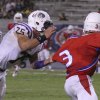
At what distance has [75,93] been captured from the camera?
6.23 m

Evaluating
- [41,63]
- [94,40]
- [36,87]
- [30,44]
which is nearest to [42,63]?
[41,63]

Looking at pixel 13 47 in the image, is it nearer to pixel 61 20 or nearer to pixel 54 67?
pixel 54 67

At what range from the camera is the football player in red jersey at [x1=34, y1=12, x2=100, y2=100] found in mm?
6168

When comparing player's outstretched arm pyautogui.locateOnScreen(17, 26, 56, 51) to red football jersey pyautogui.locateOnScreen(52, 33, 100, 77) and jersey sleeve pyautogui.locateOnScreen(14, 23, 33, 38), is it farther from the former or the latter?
red football jersey pyautogui.locateOnScreen(52, 33, 100, 77)

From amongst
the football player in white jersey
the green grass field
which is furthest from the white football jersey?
the green grass field

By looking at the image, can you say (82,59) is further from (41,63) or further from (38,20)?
(38,20)

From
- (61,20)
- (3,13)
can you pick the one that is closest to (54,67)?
(61,20)

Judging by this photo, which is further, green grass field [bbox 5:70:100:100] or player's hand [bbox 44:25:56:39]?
green grass field [bbox 5:70:100:100]

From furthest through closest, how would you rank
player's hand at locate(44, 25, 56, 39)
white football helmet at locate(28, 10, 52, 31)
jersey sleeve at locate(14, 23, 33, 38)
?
1. white football helmet at locate(28, 10, 52, 31)
2. jersey sleeve at locate(14, 23, 33, 38)
3. player's hand at locate(44, 25, 56, 39)

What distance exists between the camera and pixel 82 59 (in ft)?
20.5

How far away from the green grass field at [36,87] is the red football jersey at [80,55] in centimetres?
401

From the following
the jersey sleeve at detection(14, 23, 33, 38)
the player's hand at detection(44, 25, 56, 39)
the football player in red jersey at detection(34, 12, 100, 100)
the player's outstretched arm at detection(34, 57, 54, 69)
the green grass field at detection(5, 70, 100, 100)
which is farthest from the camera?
the green grass field at detection(5, 70, 100, 100)

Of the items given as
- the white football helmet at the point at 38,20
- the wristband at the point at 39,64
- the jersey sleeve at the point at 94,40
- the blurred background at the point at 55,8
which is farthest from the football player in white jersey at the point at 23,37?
the blurred background at the point at 55,8

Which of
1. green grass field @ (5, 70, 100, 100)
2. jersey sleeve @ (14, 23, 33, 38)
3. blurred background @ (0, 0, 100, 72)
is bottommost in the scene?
blurred background @ (0, 0, 100, 72)
